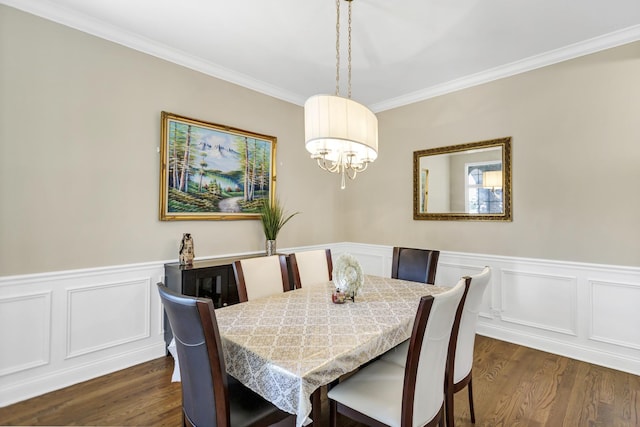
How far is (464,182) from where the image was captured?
3537 mm

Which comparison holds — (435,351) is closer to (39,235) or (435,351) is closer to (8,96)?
(39,235)

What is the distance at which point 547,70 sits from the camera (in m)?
3.00

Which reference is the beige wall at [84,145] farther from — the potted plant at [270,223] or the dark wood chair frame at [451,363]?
the dark wood chair frame at [451,363]

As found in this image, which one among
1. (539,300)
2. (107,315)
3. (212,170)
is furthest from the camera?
(212,170)

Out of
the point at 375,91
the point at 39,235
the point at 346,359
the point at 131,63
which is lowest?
the point at 346,359

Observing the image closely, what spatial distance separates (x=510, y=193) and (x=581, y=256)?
80 centimetres

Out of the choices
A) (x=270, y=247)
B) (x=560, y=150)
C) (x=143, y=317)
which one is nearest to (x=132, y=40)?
(x=270, y=247)

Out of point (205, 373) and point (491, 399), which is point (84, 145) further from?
point (491, 399)

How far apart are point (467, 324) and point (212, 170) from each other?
2.57 meters

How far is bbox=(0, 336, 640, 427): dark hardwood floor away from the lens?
6.51 ft

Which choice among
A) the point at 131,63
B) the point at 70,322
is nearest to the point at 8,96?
the point at 131,63

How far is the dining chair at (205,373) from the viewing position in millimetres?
1188

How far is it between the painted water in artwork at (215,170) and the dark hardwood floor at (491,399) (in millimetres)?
1435

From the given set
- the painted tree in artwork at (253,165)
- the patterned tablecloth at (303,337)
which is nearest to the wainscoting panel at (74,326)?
the painted tree in artwork at (253,165)
